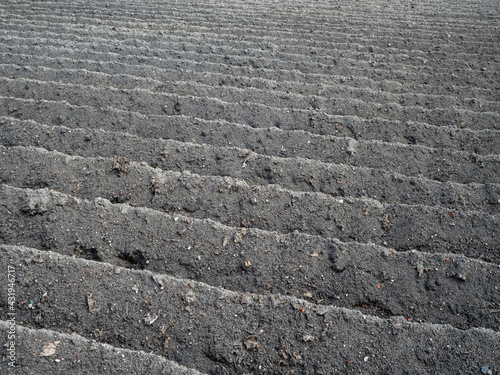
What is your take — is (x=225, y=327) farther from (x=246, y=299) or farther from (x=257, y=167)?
(x=257, y=167)

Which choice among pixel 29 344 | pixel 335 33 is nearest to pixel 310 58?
pixel 335 33

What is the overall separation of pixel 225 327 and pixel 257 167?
3.84 ft

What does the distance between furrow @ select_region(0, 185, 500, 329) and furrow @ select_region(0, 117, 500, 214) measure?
1.63ft

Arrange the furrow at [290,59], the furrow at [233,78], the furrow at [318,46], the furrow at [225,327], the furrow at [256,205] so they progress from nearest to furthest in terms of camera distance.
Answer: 1. the furrow at [225,327]
2. the furrow at [256,205]
3. the furrow at [233,78]
4. the furrow at [290,59]
5. the furrow at [318,46]

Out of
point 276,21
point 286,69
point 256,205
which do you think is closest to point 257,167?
point 256,205

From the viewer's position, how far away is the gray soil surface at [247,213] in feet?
5.08

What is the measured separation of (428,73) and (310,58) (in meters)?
1.28

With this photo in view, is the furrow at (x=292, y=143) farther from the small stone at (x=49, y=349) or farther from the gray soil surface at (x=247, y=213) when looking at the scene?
the small stone at (x=49, y=349)

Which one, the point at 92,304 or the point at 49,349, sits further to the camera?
the point at 92,304

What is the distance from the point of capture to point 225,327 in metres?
1.58

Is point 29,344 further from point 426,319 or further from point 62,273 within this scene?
point 426,319

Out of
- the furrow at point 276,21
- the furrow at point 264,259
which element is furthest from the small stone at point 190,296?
the furrow at point 276,21

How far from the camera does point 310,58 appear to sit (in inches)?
160

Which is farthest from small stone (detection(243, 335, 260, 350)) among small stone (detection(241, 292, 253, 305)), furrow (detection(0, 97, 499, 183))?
furrow (detection(0, 97, 499, 183))
